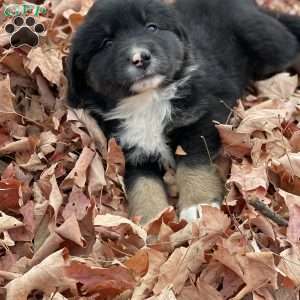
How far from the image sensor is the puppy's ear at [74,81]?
4344mm

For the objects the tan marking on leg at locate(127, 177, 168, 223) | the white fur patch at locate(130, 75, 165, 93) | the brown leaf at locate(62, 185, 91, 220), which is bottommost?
the tan marking on leg at locate(127, 177, 168, 223)

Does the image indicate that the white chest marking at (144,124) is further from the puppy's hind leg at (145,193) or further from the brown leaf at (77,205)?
the brown leaf at (77,205)

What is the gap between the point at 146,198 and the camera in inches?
→ 166

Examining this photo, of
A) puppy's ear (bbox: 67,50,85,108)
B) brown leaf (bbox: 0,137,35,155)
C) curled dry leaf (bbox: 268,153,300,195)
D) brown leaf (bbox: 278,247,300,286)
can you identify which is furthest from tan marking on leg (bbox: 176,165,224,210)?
brown leaf (bbox: 0,137,35,155)

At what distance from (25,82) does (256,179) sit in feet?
6.48

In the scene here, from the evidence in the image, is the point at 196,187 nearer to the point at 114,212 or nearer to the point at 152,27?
the point at 114,212

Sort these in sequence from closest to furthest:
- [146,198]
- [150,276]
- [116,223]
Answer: [150,276] < [116,223] < [146,198]

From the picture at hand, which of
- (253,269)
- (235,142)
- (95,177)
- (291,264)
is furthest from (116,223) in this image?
(235,142)

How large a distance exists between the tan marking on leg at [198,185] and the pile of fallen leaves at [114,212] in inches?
4.9

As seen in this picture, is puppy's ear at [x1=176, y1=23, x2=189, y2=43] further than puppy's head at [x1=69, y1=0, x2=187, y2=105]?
Yes

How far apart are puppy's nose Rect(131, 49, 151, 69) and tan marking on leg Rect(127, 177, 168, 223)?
0.80 m

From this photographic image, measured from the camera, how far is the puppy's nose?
13.0ft

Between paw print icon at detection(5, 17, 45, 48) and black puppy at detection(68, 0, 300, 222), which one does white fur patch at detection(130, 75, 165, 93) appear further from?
paw print icon at detection(5, 17, 45, 48)

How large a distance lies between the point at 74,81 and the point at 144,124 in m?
0.56
